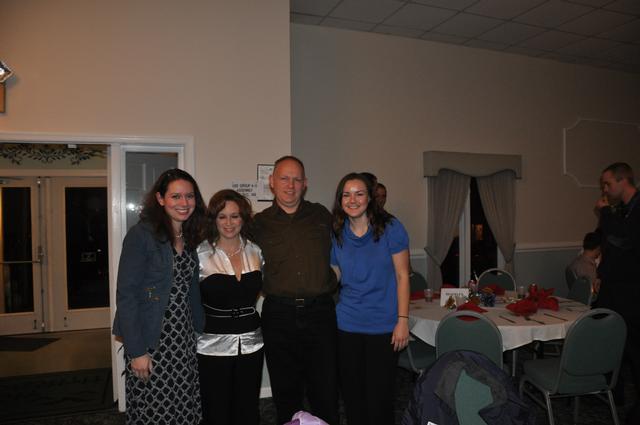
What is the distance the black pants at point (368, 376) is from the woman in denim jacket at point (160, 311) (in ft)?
2.51

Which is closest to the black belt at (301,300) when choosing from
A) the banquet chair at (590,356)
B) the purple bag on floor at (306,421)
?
the purple bag on floor at (306,421)

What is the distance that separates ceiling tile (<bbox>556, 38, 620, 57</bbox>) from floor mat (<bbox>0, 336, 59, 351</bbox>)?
24.4 ft

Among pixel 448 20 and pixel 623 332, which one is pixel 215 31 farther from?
pixel 623 332

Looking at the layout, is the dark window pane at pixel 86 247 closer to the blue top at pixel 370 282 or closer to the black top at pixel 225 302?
the black top at pixel 225 302

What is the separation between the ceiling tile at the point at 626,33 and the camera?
15.1ft

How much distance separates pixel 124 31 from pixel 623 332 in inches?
155

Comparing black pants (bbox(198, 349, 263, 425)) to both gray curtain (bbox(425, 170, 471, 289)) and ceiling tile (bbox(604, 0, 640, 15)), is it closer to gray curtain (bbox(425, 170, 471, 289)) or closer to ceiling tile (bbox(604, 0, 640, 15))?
gray curtain (bbox(425, 170, 471, 289))

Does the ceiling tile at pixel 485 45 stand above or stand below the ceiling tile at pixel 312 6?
above

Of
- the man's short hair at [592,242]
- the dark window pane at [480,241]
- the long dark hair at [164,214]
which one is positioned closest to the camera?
the long dark hair at [164,214]

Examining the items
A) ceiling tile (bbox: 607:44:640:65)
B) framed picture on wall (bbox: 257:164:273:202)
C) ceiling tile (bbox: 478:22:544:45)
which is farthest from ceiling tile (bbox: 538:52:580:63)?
framed picture on wall (bbox: 257:164:273:202)

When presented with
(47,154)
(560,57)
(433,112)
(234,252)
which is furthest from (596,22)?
(47,154)

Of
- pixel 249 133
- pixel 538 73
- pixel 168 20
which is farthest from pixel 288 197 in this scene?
pixel 538 73

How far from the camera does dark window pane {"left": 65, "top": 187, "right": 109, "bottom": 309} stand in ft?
19.5

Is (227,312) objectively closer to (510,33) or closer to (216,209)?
(216,209)
